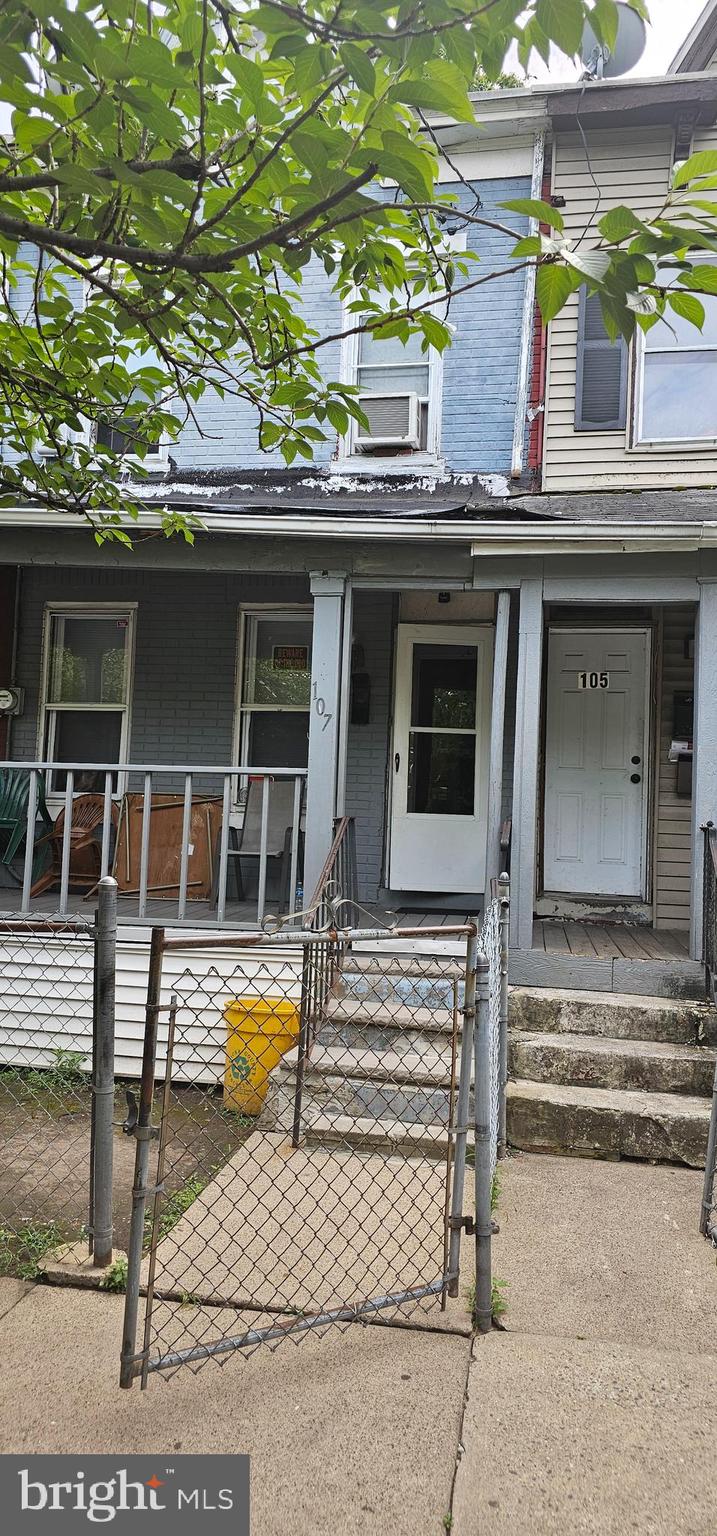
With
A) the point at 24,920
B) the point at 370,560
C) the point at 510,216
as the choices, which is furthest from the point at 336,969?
the point at 510,216

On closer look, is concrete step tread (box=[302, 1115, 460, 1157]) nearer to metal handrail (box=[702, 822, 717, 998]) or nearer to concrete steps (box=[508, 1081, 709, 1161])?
concrete steps (box=[508, 1081, 709, 1161])

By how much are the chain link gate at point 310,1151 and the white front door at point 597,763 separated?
192cm

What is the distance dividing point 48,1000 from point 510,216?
22.0 ft

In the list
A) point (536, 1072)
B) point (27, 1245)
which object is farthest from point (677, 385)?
point (27, 1245)

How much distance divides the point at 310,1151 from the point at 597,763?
3943mm

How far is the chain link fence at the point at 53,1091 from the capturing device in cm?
305

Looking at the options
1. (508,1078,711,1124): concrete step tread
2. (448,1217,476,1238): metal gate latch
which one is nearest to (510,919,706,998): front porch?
(508,1078,711,1124): concrete step tread

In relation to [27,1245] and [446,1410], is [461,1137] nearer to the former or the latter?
[446,1410]

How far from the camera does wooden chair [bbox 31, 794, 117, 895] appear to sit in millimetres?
6805

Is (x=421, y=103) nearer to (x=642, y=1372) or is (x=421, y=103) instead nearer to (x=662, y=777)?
(x=642, y=1372)

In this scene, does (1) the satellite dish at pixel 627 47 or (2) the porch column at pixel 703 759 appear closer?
(2) the porch column at pixel 703 759

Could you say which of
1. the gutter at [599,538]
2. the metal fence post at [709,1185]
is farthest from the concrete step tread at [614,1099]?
the gutter at [599,538]

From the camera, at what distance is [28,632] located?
7.70 metres
